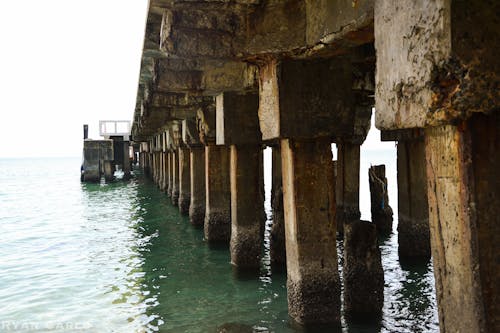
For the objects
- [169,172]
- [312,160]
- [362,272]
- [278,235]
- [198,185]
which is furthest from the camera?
[169,172]

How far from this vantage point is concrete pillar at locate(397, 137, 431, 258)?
8.39 meters

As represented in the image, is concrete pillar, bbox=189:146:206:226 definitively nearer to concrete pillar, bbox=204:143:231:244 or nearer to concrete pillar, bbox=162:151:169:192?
concrete pillar, bbox=204:143:231:244

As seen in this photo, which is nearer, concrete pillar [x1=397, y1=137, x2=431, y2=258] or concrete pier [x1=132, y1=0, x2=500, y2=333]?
concrete pier [x1=132, y1=0, x2=500, y2=333]

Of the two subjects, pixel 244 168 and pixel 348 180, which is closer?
pixel 244 168

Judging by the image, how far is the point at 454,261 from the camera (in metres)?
2.47

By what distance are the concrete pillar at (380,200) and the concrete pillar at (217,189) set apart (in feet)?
12.2

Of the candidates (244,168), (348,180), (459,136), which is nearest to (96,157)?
(348,180)

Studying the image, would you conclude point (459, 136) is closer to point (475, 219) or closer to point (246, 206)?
point (475, 219)

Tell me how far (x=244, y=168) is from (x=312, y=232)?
283 cm

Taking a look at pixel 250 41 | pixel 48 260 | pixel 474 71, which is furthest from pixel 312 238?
pixel 48 260

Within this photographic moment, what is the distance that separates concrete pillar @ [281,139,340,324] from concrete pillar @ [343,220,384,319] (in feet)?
1.64

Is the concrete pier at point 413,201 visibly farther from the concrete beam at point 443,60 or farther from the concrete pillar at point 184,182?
the concrete pillar at point 184,182

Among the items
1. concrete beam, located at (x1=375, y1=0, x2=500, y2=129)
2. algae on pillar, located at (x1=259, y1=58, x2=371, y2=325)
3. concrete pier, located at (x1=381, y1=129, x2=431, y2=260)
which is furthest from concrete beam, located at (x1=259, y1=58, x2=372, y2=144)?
concrete pier, located at (x1=381, y1=129, x2=431, y2=260)

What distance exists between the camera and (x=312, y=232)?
516 centimetres
